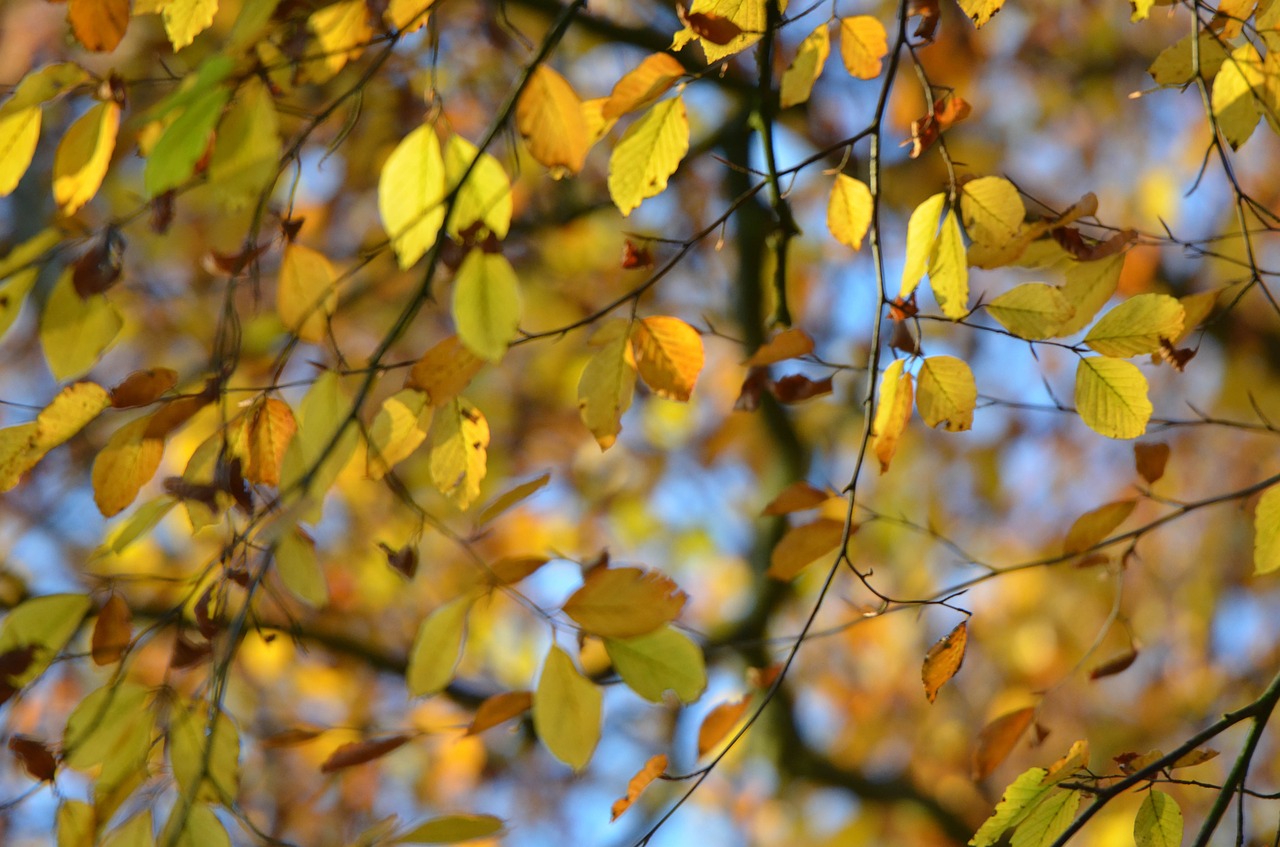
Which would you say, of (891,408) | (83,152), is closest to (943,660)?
(891,408)

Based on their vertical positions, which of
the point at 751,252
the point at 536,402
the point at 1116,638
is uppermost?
the point at 751,252

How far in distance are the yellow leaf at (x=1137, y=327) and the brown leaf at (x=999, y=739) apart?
19.0 inches

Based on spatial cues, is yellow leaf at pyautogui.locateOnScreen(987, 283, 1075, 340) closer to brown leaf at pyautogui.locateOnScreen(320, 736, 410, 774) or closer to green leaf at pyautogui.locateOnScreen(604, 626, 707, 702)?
green leaf at pyautogui.locateOnScreen(604, 626, 707, 702)

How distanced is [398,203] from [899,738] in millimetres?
4657

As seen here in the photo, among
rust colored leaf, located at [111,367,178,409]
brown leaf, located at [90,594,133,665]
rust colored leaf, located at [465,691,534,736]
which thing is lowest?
rust colored leaf, located at [465,691,534,736]

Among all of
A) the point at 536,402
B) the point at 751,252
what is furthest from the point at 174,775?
the point at 536,402

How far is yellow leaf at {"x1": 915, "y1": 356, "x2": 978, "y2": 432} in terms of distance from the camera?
0.95 metres

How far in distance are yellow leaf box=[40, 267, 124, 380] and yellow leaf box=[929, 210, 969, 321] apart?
0.78m

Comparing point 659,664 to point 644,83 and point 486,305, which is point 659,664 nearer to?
point 486,305

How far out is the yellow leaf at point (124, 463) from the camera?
992 millimetres

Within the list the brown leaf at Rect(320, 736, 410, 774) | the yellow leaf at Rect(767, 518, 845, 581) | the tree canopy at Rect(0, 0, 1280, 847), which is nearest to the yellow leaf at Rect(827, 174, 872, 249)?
the tree canopy at Rect(0, 0, 1280, 847)

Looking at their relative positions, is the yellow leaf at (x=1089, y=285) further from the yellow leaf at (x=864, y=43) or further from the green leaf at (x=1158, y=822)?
the green leaf at (x=1158, y=822)

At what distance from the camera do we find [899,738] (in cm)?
494

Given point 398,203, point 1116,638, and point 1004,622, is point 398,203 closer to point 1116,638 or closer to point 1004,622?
point 1116,638
